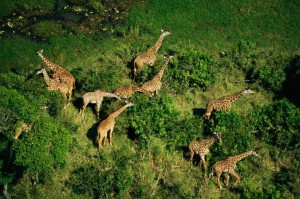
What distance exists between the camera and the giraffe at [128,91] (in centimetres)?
1958

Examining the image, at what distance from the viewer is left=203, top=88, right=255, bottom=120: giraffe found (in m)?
19.4

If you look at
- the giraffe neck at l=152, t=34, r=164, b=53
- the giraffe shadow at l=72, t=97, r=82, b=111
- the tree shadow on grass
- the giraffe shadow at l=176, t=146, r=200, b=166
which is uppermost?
the giraffe neck at l=152, t=34, r=164, b=53

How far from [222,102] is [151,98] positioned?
7.89 ft

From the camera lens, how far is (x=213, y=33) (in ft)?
76.4

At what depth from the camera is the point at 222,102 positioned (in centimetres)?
1961

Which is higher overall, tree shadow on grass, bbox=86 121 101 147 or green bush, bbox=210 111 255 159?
green bush, bbox=210 111 255 159

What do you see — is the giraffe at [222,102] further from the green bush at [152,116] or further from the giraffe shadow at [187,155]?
the giraffe shadow at [187,155]

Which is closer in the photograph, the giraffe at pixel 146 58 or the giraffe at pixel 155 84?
the giraffe at pixel 155 84

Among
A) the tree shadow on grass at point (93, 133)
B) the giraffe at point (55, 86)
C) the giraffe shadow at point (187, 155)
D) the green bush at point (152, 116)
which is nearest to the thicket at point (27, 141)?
the tree shadow on grass at point (93, 133)

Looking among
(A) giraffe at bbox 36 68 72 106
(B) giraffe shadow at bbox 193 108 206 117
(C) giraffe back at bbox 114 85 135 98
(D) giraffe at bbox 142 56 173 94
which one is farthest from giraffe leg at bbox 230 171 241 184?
(A) giraffe at bbox 36 68 72 106

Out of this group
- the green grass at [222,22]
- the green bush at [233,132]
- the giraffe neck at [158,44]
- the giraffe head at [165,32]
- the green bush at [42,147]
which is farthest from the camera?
the green grass at [222,22]

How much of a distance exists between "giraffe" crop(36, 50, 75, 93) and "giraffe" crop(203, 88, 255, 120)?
469 cm

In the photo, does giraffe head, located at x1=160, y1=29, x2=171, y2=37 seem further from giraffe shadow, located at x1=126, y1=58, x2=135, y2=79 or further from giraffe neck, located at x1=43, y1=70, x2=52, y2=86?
giraffe neck, located at x1=43, y1=70, x2=52, y2=86

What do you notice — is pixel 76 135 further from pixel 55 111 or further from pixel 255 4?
pixel 255 4
